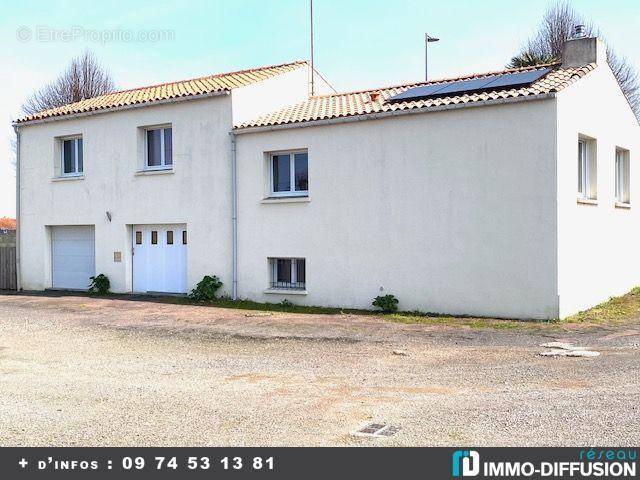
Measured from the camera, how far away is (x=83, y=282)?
19.4 metres

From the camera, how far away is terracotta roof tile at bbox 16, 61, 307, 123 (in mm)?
17438

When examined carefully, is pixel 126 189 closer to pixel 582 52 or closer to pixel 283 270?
pixel 283 270

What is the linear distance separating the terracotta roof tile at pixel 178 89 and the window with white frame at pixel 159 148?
2.94ft

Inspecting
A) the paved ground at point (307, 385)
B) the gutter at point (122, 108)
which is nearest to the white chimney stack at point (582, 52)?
the paved ground at point (307, 385)

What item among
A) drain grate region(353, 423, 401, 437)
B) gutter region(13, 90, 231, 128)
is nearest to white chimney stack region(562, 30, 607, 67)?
gutter region(13, 90, 231, 128)

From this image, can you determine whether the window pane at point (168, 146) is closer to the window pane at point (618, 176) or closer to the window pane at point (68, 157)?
the window pane at point (68, 157)

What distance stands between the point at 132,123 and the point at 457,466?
1517 centimetres

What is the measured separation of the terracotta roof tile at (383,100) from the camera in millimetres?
13258

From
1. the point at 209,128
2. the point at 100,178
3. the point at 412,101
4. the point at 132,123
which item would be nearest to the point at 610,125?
the point at 412,101

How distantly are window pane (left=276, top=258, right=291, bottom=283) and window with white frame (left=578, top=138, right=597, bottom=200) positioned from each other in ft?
22.6

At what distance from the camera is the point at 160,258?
17891mm

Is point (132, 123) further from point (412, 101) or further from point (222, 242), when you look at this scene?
point (412, 101)

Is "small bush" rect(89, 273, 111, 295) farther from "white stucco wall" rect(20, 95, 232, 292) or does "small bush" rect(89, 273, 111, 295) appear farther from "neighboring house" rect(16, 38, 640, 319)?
"neighboring house" rect(16, 38, 640, 319)

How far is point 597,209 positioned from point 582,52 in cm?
359
